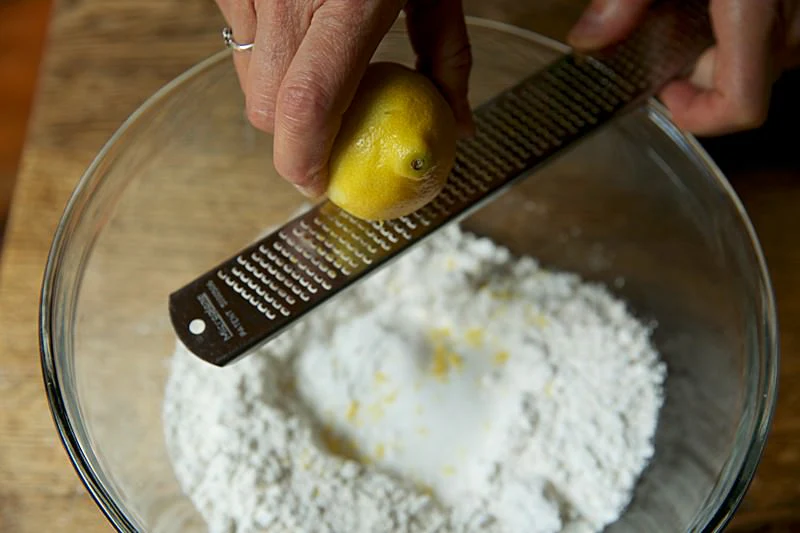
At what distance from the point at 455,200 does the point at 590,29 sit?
39 cm

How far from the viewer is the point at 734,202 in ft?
4.13

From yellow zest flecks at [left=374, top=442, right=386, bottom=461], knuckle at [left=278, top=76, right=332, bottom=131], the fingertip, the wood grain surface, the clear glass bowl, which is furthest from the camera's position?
the wood grain surface

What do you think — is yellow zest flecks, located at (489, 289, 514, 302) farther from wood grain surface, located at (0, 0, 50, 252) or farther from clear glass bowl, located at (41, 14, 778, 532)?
wood grain surface, located at (0, 0, 50, 252)

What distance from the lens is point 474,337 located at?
1.35 metres

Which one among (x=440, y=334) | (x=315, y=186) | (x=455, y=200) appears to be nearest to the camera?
(x=315, y=186)

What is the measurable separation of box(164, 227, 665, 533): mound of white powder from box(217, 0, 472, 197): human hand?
0.38 m

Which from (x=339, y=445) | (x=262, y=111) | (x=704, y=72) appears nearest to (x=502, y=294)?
(x=339, y=445)

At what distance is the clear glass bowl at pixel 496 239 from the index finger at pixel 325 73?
0.48 meters

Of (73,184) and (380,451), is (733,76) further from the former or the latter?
(73,184)

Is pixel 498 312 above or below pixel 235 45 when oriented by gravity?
below

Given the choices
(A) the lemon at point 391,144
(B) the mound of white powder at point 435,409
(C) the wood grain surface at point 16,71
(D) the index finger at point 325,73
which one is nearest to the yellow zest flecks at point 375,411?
(B) the mound of white powder at point 435,409

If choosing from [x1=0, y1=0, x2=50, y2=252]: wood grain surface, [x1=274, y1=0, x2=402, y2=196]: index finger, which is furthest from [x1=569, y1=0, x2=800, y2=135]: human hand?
[x1=0, y1=0, x2=50, y2=252]: wood grain surface

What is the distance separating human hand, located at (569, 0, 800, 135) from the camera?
1.18 meters

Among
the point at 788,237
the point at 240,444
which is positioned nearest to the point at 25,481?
the point at 240,444
